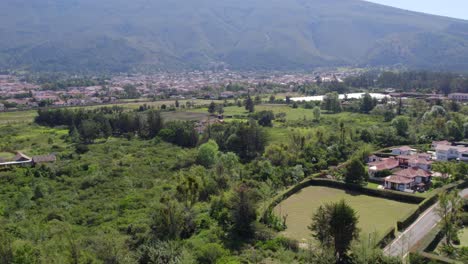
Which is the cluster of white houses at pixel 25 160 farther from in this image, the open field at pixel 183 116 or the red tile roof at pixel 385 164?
the red tile roof at pixel 385 164

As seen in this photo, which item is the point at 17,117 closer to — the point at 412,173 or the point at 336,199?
the point at 336,199

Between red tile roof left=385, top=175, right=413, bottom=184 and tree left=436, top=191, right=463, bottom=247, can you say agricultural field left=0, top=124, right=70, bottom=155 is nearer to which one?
red tile roof left=385, top=175, right=413, bottom=184

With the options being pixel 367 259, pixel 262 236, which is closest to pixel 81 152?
pixel 262 236

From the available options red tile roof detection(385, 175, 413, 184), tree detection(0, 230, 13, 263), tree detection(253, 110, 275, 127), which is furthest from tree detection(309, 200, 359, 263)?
tree detection(253, 110, 275, 127)

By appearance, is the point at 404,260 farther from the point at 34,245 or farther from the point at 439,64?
the point at 439,64

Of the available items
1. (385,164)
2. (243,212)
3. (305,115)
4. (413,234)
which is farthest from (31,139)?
(413,234)

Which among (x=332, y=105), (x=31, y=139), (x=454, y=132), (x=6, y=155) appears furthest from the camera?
(x=332, y=105)
